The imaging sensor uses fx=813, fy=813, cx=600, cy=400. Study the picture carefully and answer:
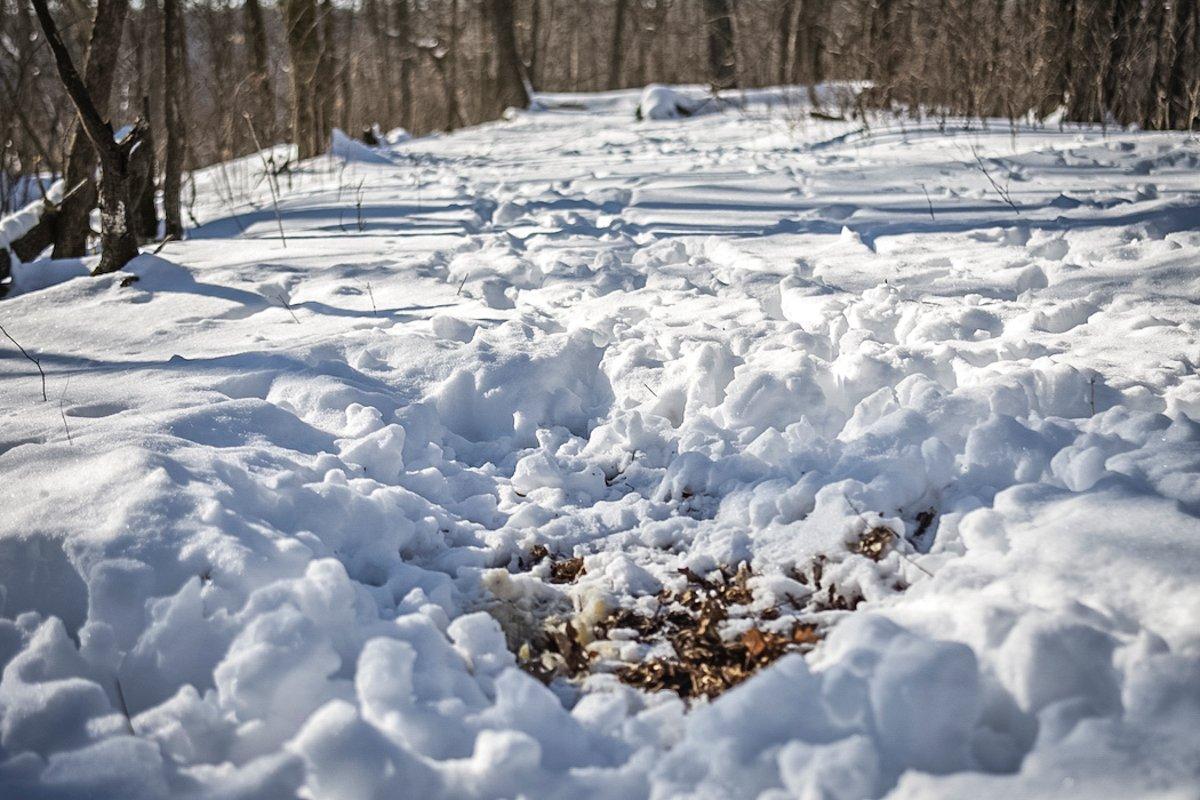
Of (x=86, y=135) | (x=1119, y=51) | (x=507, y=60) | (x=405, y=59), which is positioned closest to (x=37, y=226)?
(x=86, y=135)

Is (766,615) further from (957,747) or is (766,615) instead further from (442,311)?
(442,311)

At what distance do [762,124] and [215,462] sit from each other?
29.1 ft

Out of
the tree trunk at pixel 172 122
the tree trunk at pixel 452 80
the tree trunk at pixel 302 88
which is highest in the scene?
the tree trunk at pixel 452 80

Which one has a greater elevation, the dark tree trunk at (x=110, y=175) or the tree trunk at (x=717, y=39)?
the tree trunk at (x=717, y=39)

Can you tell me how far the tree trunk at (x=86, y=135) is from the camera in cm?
414

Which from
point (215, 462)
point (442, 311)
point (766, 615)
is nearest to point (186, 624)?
point (215, 462)

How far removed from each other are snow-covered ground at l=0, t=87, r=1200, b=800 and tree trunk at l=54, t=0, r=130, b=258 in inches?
28.8

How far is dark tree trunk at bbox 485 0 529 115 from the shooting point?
591 inches

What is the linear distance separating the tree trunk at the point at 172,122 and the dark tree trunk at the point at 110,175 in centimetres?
71

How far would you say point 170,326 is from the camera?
3246mm

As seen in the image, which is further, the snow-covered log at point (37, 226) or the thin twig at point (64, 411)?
the snow-covered log at point (37, 226)

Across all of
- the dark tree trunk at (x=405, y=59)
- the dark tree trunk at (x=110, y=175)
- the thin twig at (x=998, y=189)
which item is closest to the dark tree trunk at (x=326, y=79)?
the dark tree trunk at (x=110, y=175)

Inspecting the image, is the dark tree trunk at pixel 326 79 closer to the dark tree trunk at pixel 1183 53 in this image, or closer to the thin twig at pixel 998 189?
the thin twig at pixel 998 189

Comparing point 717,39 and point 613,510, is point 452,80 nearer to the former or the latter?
point 717,39
